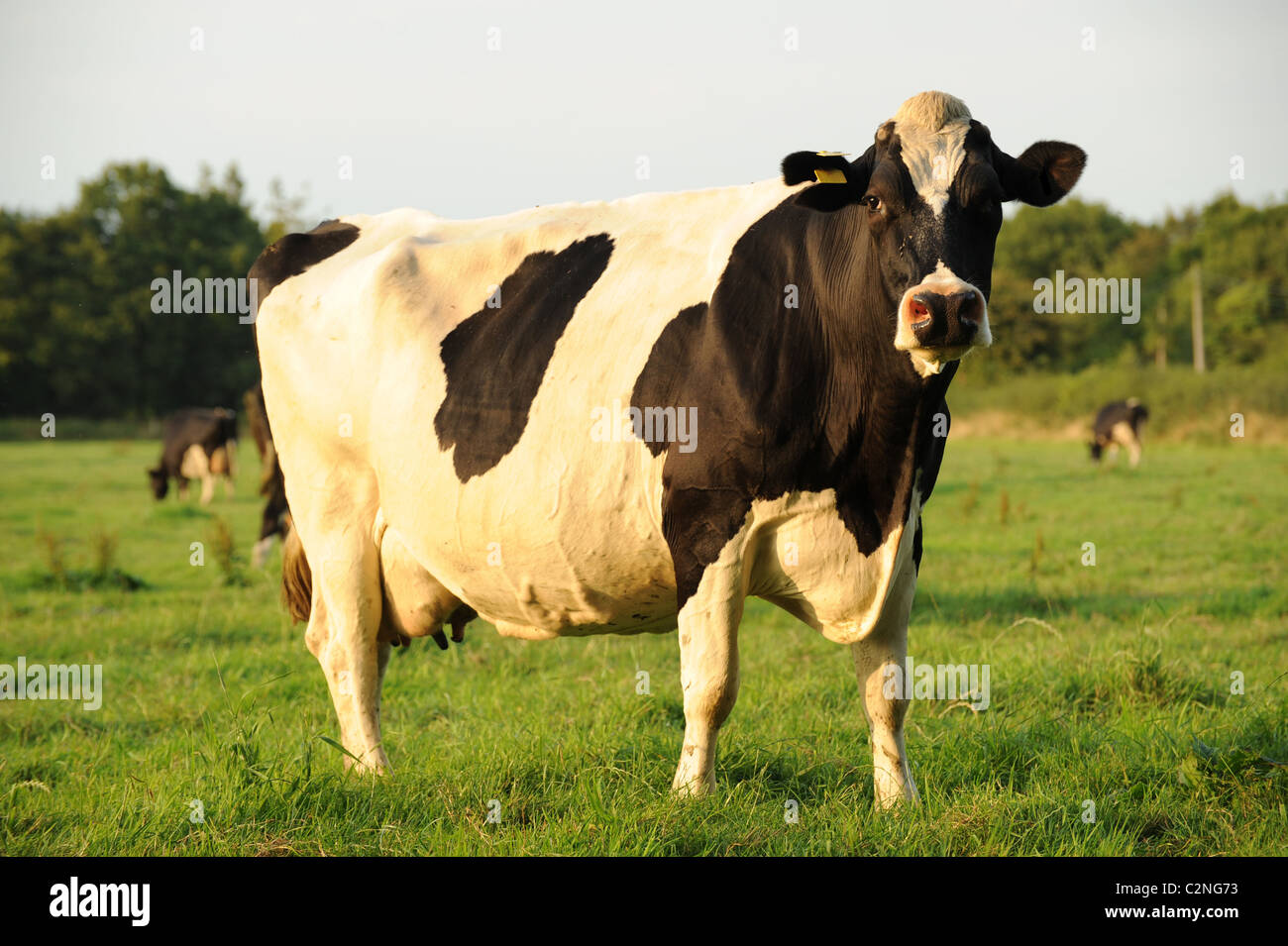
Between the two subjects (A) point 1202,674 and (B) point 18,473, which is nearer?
(A) point 1202,674

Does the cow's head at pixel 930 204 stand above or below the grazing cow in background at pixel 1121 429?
above

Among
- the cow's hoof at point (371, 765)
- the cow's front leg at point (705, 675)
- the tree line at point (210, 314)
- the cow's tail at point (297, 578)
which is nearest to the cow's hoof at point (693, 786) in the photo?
the cow's front leg at point (705, 675)

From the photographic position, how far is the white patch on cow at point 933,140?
372 cm

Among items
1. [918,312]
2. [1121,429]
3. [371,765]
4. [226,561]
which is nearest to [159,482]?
[226,561]

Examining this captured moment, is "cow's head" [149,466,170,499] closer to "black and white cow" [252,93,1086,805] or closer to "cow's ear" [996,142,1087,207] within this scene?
"black and white cow" [252,93,1086,805]

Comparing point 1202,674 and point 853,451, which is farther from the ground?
point 853,451

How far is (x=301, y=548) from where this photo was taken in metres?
5.75

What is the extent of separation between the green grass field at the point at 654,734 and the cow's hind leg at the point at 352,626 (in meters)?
0.21

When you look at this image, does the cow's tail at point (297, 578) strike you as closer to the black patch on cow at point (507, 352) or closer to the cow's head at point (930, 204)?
the black patch on cow at point (507, 352)
